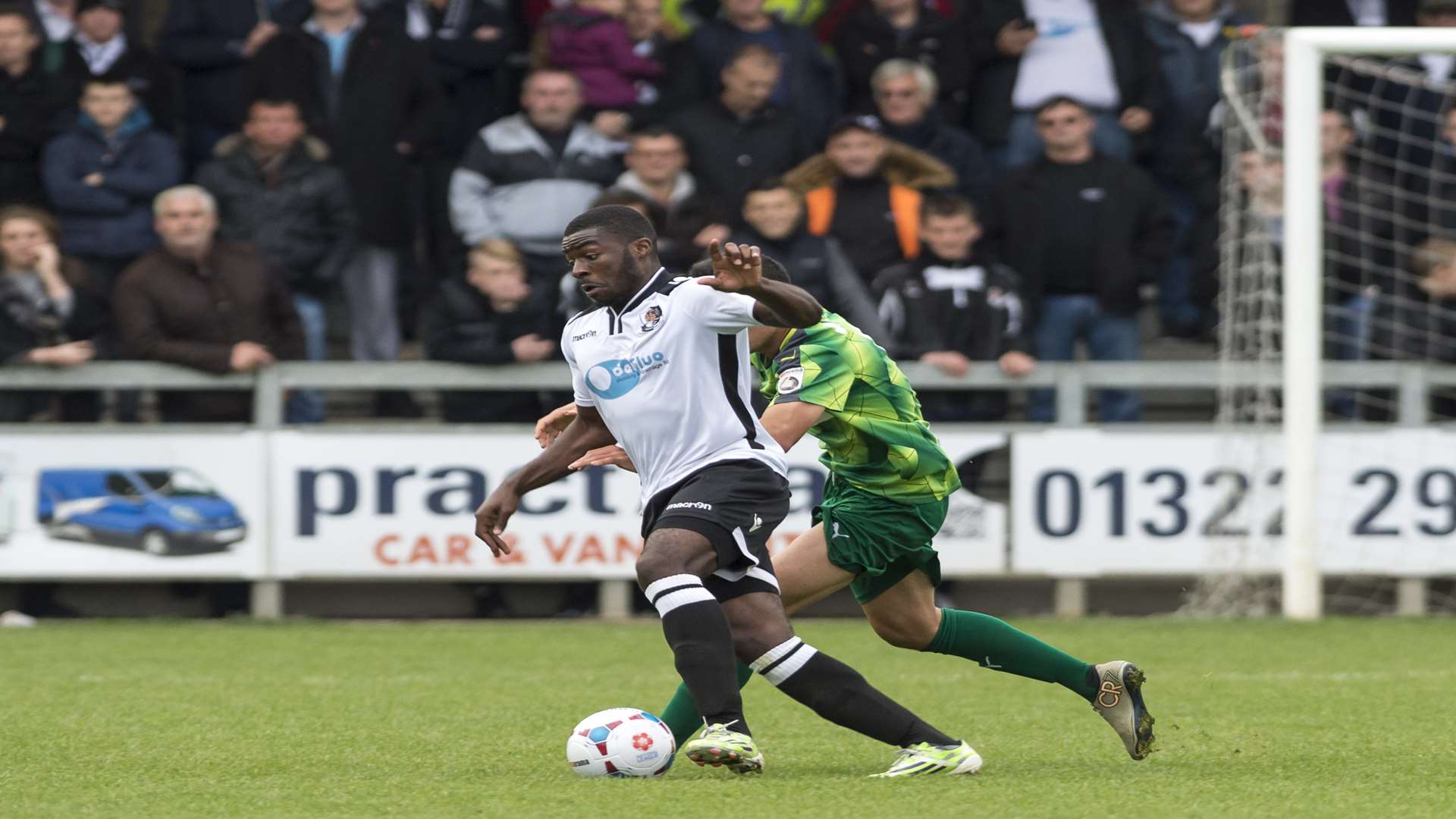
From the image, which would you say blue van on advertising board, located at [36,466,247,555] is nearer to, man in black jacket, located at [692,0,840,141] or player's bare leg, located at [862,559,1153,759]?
man in black jacket, located at [692,0,840,141]

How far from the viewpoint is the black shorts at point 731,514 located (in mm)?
5715

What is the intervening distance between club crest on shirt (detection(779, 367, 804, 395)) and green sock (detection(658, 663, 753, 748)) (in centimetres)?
78

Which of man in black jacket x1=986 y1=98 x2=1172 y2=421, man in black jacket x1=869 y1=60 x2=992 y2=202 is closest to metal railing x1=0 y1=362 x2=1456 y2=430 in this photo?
man in black jacket x1=986 y1=98 x2=1172 y2=421

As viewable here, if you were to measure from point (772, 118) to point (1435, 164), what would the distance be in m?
3.54

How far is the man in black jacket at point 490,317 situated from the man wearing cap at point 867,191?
4.86 ft

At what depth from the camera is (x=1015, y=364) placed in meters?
11.5

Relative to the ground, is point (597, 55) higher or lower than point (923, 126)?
higher

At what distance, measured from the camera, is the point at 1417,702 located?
789 cm

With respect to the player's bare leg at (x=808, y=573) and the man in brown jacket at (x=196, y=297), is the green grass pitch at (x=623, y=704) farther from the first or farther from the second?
the man in brown jacket at (x=196, y=297)

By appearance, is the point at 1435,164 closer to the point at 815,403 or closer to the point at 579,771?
the point at 815,403

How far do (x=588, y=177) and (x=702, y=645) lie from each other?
6.32m

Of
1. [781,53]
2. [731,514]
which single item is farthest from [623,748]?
[781,53]

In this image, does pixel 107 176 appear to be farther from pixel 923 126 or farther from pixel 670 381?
pixel 670 381

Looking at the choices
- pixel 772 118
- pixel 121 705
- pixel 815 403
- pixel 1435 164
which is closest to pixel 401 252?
pixel 772 118
